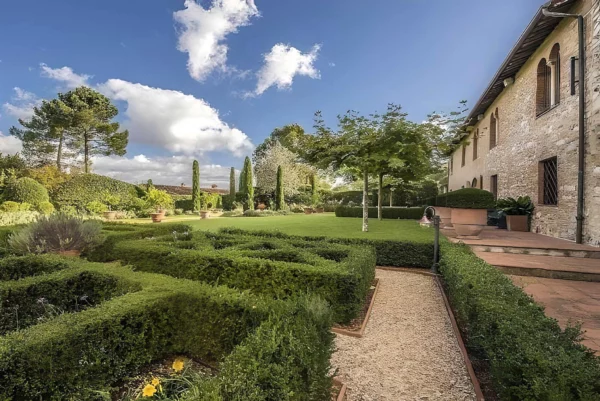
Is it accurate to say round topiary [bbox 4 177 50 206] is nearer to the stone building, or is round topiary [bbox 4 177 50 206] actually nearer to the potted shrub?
the potted shrub

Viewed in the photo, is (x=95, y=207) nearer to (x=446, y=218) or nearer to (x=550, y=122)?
(x=446, y=218)

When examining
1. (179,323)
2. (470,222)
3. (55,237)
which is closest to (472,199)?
(470,222)

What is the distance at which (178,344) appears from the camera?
A: 269cm

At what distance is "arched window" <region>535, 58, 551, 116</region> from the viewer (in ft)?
29.4

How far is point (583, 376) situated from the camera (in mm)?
1358

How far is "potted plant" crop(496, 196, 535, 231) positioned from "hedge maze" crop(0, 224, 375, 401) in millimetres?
7721

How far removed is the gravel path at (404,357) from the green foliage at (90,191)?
2069cm

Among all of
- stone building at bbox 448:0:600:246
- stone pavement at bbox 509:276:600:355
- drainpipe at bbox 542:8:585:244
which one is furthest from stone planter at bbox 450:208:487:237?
stone pavement at bbox 509:276:600:355

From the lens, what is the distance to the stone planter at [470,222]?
7.42 metres

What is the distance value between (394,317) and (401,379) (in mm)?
1387

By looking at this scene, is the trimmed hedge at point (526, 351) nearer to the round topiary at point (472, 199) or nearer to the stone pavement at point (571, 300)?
the stone pavement at point (571, 300)

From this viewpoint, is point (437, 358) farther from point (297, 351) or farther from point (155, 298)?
Result: point (155, 298)

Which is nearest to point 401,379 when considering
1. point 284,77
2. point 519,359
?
point 519,359

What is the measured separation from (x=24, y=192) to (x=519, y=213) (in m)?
22.8
